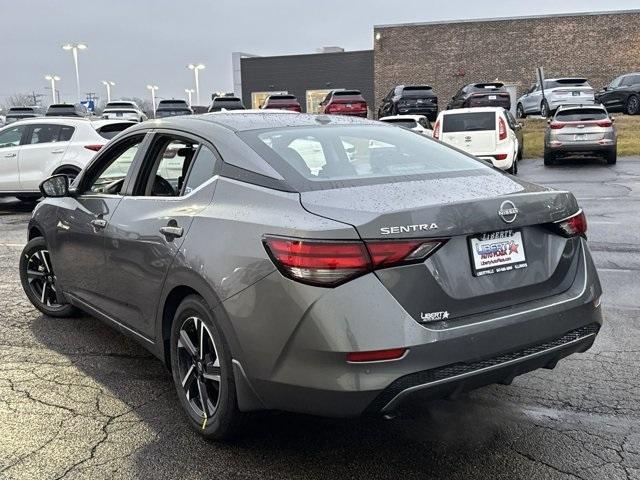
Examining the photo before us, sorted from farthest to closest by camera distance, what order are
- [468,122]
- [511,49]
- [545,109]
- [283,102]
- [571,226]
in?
Result: 1. [511,49]
2. [283,102]
3. [545,109]
4. [468,122]
5. [571,226]

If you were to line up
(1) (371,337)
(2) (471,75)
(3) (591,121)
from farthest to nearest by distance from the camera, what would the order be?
(2) (471,75) → (3) (591,121) → (1) (371,337)

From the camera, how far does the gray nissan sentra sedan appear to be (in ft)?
8.92

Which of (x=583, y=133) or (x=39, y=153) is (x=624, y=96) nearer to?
(x=583, y=133)

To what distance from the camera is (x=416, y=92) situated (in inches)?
1187

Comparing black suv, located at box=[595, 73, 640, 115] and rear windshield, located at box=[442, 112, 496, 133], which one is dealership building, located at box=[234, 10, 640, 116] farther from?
rear windshield, located at box=[442, 112, 496, 133]

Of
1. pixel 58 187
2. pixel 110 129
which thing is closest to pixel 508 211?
pixel 58 187

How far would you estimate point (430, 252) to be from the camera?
278 centimetres

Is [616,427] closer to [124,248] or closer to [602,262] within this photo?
[124,248]

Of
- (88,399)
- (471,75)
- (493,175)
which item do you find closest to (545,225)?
(493,175)

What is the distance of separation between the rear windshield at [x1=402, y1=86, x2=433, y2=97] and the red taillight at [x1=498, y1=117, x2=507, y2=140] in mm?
14534

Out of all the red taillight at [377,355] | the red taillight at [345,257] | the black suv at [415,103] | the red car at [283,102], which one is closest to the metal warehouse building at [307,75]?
the red car at [283,102]

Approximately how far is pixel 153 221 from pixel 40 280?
2.48 metres

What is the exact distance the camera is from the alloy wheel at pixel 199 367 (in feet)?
11.0

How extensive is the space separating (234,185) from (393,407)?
51.9 inches
